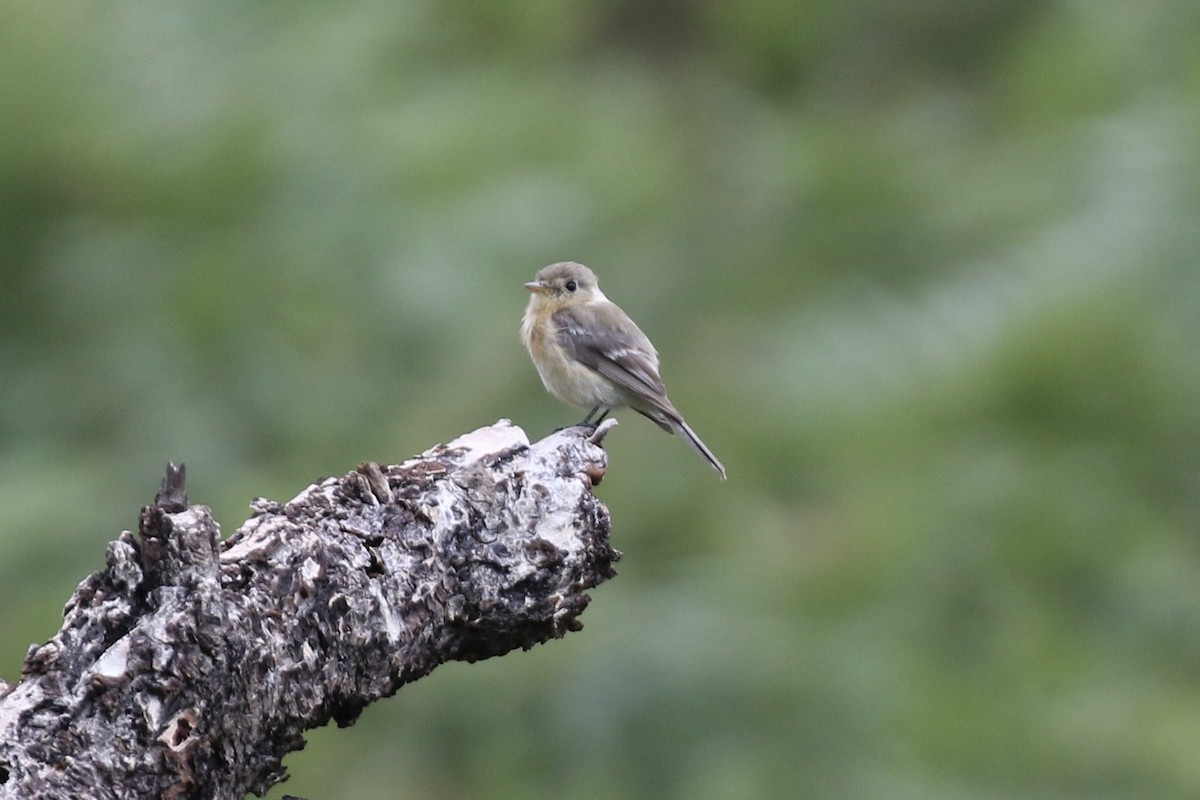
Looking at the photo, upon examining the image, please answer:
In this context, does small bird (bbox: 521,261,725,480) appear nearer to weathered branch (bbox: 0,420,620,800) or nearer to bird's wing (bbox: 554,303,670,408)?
bird's wing (bbox: 554,303,670,408)

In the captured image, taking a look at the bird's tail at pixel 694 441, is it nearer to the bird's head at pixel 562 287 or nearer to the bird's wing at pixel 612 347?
the bird's wing at pixel 612 347

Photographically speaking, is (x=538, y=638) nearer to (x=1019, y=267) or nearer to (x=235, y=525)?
(x=235, y=525)

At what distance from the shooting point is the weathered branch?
113 inches

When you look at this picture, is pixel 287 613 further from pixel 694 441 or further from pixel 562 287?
pixel 562 287

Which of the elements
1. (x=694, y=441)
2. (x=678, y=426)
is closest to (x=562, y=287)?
(x=678, y=426)

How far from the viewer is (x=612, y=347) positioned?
21.4 feet

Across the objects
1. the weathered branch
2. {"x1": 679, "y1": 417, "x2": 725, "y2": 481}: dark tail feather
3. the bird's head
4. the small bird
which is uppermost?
the bird's head

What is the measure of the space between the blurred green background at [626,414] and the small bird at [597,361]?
51 cm

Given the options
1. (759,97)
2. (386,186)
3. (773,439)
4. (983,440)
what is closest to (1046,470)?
(983,440)

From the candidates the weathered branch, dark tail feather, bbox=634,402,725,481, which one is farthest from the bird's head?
the weathered branch

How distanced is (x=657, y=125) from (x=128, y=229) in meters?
6.00

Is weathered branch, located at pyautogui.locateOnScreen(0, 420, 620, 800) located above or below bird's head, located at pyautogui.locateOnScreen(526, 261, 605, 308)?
below

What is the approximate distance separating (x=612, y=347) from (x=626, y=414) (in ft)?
6.21

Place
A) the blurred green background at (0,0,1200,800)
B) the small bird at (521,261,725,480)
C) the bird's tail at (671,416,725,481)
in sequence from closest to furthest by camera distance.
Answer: the bird's tail at (671,416,725,481) → the small bird at (521,261,725,480) → the blurred green background at (0,0,1200,800)
